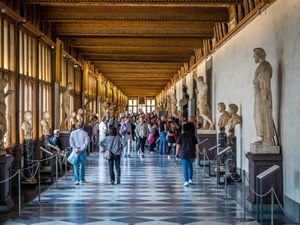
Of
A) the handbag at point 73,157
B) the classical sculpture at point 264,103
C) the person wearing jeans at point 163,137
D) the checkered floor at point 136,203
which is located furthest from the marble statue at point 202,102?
the classical sculpture at point 264,103

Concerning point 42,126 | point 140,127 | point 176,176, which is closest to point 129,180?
point 176,176

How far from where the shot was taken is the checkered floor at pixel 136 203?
32.0 feet

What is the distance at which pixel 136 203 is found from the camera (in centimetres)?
1162

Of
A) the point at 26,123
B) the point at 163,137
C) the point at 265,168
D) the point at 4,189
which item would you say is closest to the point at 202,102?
the point at 163,137

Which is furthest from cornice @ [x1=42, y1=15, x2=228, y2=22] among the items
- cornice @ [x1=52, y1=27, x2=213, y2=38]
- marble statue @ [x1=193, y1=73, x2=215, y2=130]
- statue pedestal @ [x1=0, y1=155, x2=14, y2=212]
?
statue pedestal @ [x1=0, y1=155, x2=14, y2=212]

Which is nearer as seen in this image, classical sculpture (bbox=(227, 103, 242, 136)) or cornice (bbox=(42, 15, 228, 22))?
classical sculpture (bbox=(227, 103, 242, 136))

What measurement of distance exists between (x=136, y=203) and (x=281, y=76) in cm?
377

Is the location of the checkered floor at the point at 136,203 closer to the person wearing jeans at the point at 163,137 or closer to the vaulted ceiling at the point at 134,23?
the vaulted ceiling at the point at 134,23

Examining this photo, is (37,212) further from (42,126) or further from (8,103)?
(42,126)

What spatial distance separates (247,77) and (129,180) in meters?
4.16

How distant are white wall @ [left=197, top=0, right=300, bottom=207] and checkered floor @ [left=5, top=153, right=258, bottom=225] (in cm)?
130

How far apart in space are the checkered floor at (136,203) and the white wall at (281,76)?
1.30 metres

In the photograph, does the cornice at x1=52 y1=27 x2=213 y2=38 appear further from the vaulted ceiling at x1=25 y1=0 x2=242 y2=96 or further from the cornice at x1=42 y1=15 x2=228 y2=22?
the cornice at x1=42 y1=15 x2=228 y2=22

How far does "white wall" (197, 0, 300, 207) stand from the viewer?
33.0 ft
